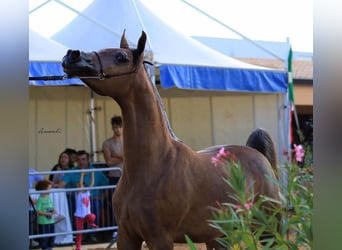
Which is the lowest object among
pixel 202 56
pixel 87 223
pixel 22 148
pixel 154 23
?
pixel 87 223

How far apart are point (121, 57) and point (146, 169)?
0.78 metres

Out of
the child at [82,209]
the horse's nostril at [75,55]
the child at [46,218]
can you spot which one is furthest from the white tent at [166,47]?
the horse's nostril at [75,55]

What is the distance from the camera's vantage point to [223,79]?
885cm

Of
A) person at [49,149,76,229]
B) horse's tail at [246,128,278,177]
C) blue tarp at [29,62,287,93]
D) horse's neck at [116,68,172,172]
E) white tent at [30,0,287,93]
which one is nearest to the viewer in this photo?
horse's neck at [116,68,172,172]

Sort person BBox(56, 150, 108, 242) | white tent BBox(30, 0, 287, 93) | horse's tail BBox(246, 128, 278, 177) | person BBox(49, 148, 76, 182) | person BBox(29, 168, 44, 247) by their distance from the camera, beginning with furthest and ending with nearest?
white tent BBox(30, 0, 287, 93) < person BBox(49, 148, 76, 182) < person BBox(56, 150, 108, 242) < person BBox(29, 168, 44, 247) < horse's tail BBox(246, 128, 278, 177)

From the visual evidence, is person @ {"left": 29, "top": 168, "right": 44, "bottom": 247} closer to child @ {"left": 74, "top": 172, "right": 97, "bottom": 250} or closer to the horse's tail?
child @ {"left": 74, "top": 172, "right": 97, "bottom": 250}

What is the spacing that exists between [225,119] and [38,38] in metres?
3.90

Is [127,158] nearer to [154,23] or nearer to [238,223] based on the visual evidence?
[238,223]

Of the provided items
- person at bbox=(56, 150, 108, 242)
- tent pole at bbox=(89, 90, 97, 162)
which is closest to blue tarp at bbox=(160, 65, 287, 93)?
person at bbox=(56, 150, 108, 242)

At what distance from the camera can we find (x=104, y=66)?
3.48 m

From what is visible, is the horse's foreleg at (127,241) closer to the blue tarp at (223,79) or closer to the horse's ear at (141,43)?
the horse's ear at (141,43)

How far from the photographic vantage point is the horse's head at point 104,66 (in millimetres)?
3297

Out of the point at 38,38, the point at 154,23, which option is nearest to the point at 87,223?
the point at 38,38

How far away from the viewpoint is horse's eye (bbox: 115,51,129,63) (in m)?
3.58
